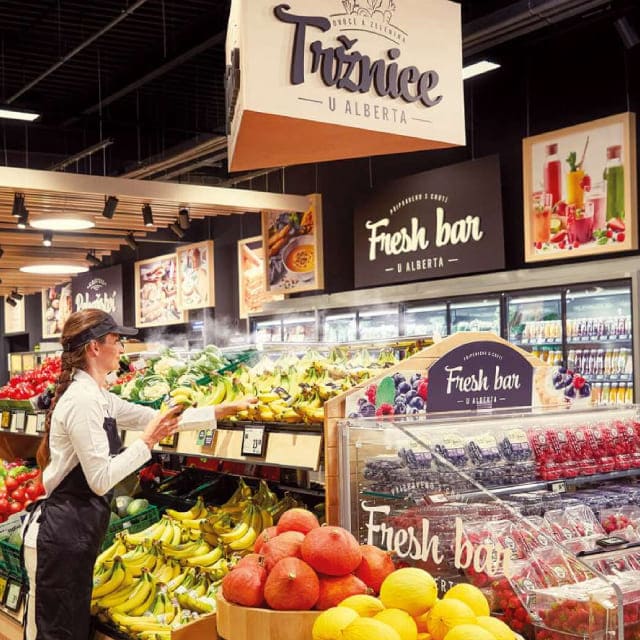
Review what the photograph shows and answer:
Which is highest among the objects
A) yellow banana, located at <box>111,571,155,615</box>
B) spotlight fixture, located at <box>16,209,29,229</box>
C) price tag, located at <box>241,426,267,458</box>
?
spotlight fixture, located at <box>16,209,29,229</box>

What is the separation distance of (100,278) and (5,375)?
5.41 meters

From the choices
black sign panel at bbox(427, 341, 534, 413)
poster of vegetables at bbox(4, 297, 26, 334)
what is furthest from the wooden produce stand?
poster of vegetables at bbox(4, 297, 26, 334)

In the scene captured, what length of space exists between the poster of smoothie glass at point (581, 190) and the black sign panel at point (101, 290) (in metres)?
8.59

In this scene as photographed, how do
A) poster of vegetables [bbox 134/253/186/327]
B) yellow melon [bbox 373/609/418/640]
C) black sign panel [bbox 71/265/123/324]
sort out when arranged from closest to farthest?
yellow melon [bbox 373/609/418/640], poster of vegetables [bbox 134/253/186/327], black sign panel [bbox 71/265/123/324]

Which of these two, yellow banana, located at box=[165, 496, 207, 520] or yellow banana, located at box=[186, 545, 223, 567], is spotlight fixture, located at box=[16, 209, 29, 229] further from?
yellow banana, located at box=[186, 545, 223, 567]

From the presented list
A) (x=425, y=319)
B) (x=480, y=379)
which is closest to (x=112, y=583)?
(x=480, y=379)

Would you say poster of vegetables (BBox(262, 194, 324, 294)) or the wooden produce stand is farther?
poster of vegetables (BBox(262, 194, 324, 294))

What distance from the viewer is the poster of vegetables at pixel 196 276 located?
1159 cm

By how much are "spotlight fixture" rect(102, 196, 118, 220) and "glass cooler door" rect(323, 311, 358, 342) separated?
2.53 meters

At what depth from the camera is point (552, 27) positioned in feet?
22.2

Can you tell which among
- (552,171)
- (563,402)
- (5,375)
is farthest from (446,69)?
(5,375)

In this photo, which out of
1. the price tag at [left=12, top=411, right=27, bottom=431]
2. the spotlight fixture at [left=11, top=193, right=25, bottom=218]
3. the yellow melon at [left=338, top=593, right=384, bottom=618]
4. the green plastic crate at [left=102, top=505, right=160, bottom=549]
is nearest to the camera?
the yellow melon at [left=338, top=593, right=384, bottom=618]

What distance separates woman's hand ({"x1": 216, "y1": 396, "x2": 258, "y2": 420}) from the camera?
3193 mm

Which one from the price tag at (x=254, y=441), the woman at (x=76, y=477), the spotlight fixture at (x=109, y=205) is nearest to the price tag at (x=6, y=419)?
the spotlight fixture at (x=109, y=205)
